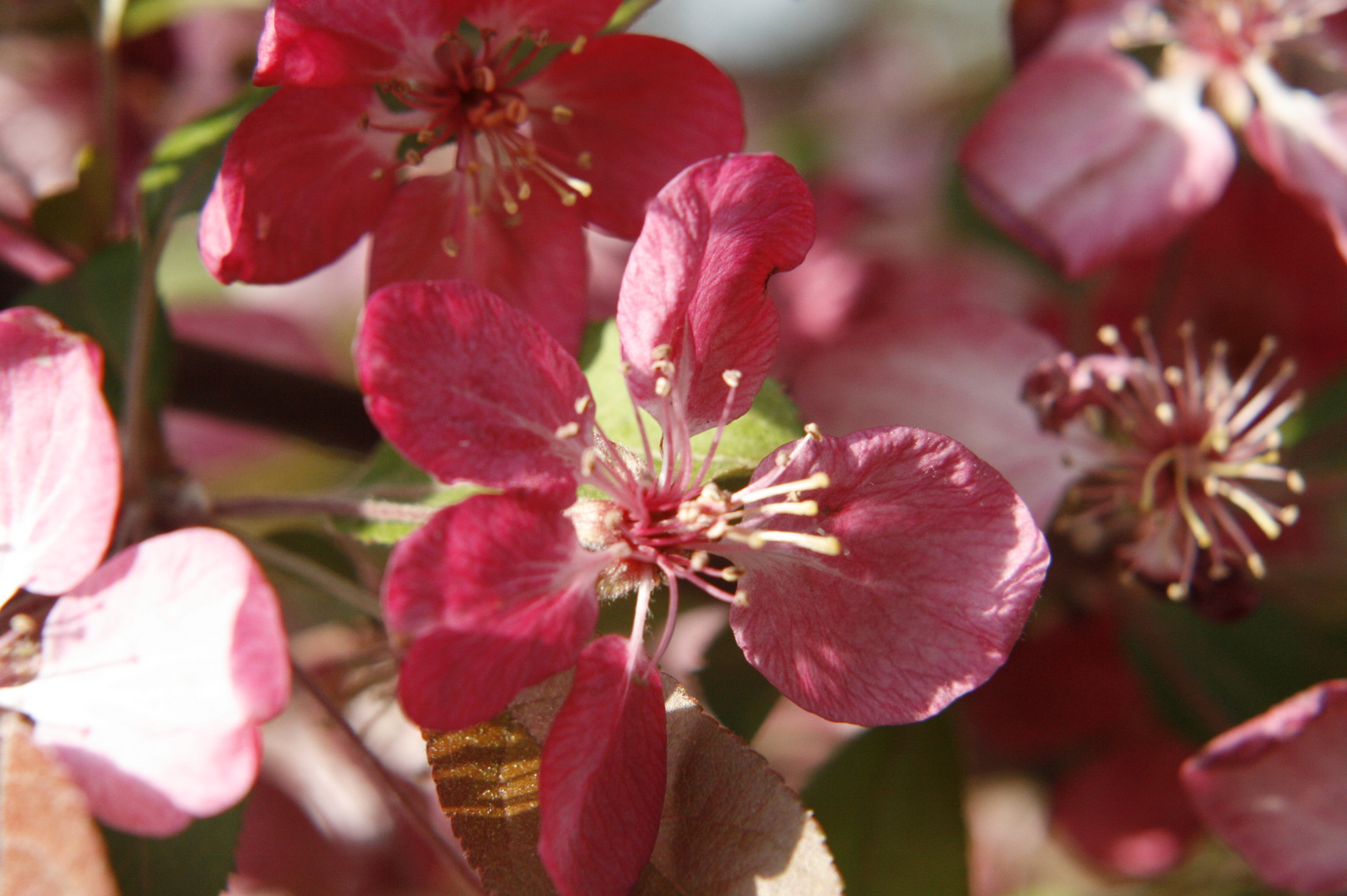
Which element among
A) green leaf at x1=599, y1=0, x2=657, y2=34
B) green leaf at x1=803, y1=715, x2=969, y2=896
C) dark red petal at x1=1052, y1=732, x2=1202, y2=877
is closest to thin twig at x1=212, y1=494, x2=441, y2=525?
green leaf at x1=599, y1=0, x2=657, y2=34

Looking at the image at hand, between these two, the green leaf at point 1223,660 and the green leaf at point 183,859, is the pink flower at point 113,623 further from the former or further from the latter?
the green leaf at point 1223,660

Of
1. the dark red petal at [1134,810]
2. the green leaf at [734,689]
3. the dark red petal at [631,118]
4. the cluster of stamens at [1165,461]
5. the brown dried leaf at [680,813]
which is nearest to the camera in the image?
the brown dried leaf at [680,813]

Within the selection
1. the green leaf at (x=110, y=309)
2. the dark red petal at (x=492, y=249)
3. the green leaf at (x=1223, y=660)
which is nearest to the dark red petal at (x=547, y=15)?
the dark red petal at (x=492, y=249)

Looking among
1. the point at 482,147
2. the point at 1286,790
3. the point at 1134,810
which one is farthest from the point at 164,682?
the point at 1134,810

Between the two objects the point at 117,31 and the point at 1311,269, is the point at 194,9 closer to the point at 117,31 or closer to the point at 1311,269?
the point at 117,31

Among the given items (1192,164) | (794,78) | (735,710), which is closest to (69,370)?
(735,710)

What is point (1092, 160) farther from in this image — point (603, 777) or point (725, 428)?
point (603, 777)

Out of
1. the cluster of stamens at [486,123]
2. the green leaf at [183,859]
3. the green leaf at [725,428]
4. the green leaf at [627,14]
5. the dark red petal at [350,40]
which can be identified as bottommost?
the green leaf at [183,859]

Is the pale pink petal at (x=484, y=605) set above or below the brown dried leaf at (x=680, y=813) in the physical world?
above

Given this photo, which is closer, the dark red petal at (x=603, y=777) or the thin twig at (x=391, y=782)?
the dark red petal at (x=603, y=777)
